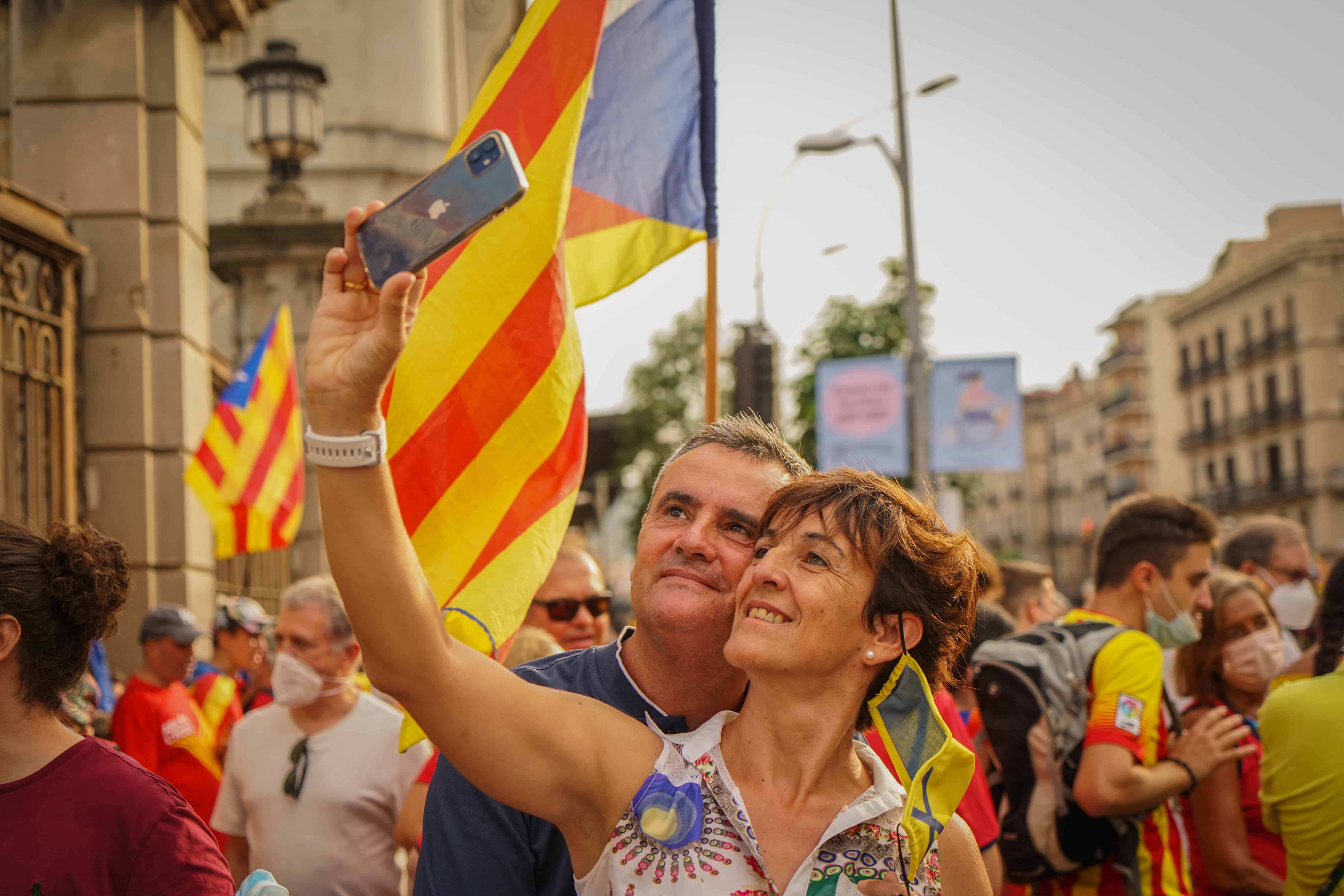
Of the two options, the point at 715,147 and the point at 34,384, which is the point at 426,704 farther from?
the point at 34,384

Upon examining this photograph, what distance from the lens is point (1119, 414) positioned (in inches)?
3716

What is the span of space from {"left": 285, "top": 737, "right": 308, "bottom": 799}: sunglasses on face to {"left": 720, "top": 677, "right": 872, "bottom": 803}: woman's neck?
2.69 metres

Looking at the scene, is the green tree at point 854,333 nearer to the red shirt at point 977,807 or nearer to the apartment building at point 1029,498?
the red shirt at point 977,807

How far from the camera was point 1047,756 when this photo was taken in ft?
13.8

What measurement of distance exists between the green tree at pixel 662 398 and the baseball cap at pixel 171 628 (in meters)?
45.3

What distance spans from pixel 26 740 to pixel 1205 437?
81.6 meters

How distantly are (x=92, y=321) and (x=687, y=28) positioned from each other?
16.1 ft

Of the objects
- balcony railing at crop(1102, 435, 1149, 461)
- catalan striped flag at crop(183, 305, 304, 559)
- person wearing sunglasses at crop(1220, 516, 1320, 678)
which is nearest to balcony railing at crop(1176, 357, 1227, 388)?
balcony railing at crop(1102, 435, 1149, 461)

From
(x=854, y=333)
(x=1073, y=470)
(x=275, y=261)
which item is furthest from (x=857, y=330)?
(x=1073, y=470)

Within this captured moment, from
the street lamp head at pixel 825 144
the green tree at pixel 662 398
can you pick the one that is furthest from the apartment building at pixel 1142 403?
the street lamp head at pixel 825 144

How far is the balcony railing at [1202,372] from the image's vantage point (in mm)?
72812

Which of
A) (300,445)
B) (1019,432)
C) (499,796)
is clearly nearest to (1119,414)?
(1019,432)

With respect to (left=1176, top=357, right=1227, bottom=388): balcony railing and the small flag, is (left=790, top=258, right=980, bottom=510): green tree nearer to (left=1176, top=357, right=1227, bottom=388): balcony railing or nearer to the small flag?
the small flag

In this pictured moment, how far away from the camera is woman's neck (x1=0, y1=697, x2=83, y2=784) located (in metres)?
2.61
